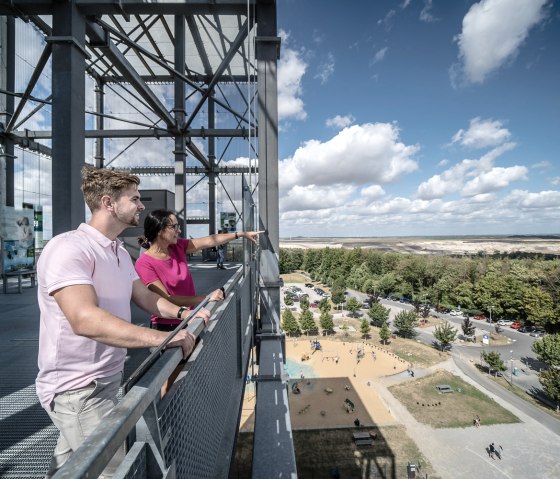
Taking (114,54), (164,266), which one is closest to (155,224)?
(164,266)

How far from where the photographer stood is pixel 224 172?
1590 cm

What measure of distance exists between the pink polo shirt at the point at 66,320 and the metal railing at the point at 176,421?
38cm

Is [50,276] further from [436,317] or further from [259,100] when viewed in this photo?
[436,317]

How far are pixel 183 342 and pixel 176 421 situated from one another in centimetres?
33

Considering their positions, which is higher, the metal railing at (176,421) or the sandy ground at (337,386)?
the metal railing at (176,421)

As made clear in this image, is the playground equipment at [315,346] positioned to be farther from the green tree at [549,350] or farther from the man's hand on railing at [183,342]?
the man's hand on railing at [183,342]

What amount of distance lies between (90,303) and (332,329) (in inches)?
1422

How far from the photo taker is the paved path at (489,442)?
1575cm

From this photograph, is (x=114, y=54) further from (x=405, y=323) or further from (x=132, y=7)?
(x=405, y=323)

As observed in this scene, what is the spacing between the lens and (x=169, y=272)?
9.02 ft

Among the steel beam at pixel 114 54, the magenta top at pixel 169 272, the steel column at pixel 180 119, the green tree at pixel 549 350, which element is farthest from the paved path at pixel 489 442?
the steel beam at pixel 114 54

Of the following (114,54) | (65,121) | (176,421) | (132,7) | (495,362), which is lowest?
(495,362)

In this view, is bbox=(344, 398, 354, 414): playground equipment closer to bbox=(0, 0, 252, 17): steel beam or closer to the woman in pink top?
the woman in pink top

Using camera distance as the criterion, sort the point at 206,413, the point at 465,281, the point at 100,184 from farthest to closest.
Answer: the point at 465,281 → the point at 206,413 → the point at 100,184
